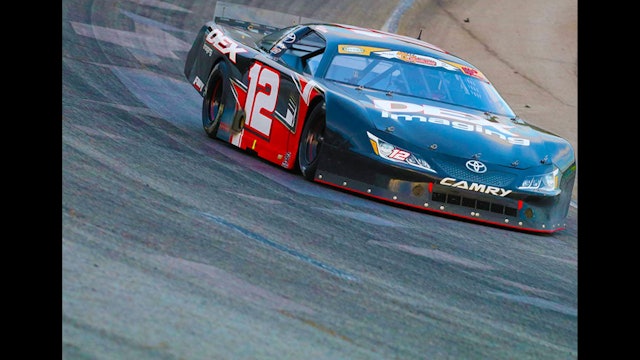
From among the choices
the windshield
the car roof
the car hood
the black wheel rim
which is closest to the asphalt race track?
the black wheel rim

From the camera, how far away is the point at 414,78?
392 inches

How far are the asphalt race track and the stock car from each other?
0.18 metres

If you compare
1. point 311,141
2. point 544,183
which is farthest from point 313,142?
point 544,183

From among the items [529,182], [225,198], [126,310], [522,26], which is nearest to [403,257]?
[225,198]

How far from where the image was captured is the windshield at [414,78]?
9844mm

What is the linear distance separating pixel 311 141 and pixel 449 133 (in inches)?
44.3

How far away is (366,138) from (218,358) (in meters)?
4.36

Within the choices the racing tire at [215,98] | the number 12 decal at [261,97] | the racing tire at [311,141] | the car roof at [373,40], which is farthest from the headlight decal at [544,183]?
the racing tire at [215,98]

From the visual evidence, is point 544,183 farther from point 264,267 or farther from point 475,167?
point 264,267

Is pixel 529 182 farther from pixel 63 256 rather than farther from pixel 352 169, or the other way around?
pixel 63 256

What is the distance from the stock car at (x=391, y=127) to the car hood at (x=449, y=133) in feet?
0.04

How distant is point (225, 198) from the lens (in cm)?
798

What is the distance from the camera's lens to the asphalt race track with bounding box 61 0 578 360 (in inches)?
193

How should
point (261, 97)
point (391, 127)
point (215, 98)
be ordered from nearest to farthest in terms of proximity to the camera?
1. point (391, 127)
2. point (261, 97)
3. point (215, 98)
